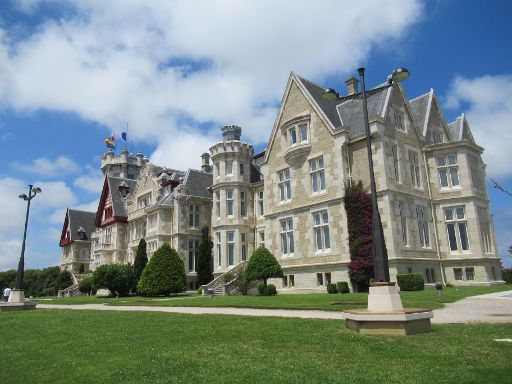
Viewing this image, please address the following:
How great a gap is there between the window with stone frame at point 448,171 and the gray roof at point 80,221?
199 feet

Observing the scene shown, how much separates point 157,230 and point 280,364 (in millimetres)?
Answer: 40753

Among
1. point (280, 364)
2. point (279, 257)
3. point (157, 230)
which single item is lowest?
point (280, 364)

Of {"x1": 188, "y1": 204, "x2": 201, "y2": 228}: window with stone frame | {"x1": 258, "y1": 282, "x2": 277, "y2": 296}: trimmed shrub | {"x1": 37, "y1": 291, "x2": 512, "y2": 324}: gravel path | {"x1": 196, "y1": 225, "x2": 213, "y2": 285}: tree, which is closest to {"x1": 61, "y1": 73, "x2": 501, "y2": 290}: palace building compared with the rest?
{"x1": 196, "y1": 225, "x2": 213, "y2": 285}: tree

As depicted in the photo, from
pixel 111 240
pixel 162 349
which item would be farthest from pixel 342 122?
pixel 111 240

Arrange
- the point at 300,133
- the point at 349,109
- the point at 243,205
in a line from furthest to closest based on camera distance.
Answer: the point at 243,205 → the point at 349,109 → the point at 300,133

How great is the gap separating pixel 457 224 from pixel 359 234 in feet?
27.7

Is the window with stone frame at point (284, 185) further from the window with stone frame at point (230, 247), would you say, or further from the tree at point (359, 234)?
the window with stone frame at point (230, 247)

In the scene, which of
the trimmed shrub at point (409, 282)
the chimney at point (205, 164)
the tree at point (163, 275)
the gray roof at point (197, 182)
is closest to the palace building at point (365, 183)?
the trimmed shrub at point (409, 282)

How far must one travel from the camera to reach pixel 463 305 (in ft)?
54.5

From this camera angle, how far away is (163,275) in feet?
116

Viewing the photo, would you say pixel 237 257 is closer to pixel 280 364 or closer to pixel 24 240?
pixel 24 240

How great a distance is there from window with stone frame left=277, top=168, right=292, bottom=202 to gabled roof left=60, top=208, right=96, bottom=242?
49.4 metres

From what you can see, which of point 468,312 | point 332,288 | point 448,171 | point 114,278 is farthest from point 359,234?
point 114,278

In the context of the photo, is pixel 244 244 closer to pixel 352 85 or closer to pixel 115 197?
pixel 352 85
